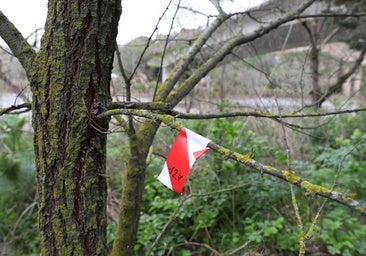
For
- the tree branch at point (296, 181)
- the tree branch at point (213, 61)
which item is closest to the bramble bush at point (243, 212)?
the tree branch at point (213, 61)

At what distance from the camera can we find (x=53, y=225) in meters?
1.39

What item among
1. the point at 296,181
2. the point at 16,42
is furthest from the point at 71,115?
the point at 296,181

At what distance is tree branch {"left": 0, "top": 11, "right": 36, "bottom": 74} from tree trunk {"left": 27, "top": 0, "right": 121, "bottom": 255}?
0.07 metres

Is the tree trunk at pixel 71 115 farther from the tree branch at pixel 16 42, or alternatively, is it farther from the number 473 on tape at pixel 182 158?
the number 473 on tape at pixel 182 158

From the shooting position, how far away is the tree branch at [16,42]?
4.65ft

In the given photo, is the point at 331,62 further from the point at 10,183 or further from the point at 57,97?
the point at 57,97

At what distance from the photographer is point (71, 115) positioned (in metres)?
1.35

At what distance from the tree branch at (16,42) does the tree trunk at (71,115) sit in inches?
2.6

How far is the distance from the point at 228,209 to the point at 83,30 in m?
2.50

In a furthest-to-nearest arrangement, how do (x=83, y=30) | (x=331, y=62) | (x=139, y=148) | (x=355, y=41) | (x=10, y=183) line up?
1. (x=331, y=62)
2. (x=355, y=41)
3. (x=10, y=183)
4. (x=139, y=148)
5. (x=83, y=30)

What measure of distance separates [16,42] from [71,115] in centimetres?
39

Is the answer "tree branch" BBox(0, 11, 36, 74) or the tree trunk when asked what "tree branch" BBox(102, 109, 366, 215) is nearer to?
the tree trunk

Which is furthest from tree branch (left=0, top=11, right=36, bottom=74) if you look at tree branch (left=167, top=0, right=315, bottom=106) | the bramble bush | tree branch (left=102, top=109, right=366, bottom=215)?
the bramble bush

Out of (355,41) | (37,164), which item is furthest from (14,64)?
(355,41)
